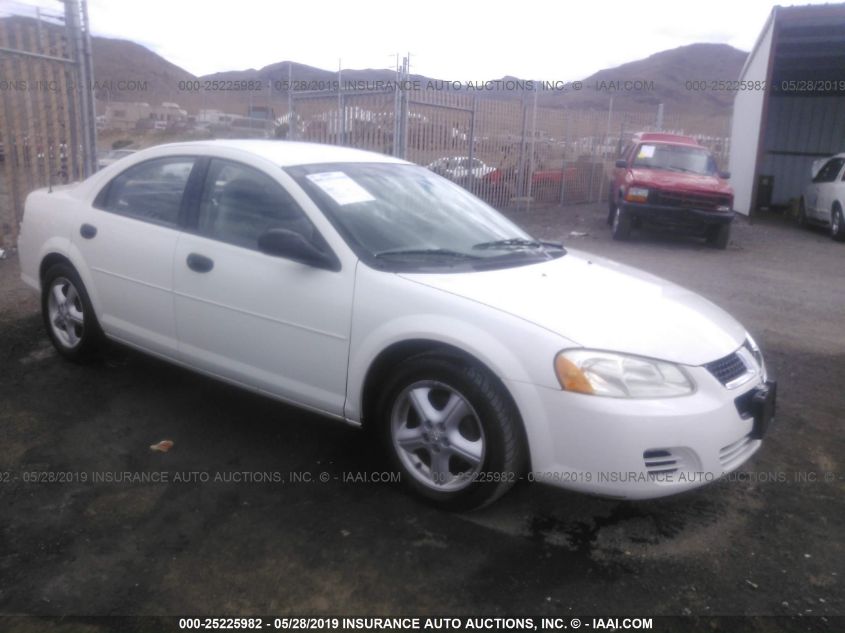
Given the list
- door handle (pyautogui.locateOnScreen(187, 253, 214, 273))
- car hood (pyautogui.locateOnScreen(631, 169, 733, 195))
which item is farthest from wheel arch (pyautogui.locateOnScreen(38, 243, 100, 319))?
car hood (pyautogui.locateOnScreen(631, 169, 733, 195))

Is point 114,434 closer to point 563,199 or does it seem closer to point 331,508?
point 331,508

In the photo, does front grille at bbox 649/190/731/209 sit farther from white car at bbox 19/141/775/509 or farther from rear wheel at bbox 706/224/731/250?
white car at bbox 19/141/775/509

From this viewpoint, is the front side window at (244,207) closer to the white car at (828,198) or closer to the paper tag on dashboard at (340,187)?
the paper tag on dashboard at (340,187)

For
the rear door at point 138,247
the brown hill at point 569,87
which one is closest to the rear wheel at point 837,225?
the rear door at point 138,247

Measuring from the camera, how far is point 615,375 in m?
2.96

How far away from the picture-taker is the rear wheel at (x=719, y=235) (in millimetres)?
12180

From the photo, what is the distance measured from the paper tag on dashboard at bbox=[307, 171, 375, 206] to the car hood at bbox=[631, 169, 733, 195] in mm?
9101

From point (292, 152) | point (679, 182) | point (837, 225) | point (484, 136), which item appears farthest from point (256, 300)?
point (837, 225)

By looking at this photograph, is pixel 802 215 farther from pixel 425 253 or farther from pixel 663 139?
pixel 425 253

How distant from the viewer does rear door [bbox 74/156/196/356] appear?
4.19 meters

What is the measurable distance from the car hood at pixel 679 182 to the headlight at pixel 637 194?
0.08 meters

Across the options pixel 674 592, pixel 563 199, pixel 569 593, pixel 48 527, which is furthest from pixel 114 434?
pixel 563 199

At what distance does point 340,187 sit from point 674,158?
10646mm

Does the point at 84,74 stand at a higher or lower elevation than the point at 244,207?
higher
